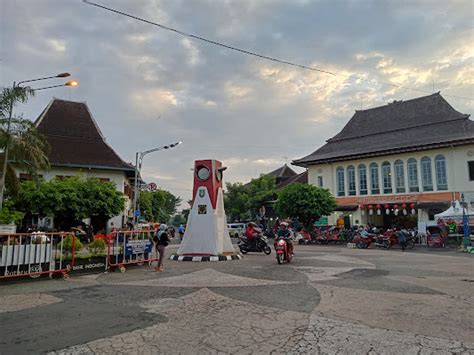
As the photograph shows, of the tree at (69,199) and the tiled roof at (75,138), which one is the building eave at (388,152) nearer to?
the tiled roof at (75,138)

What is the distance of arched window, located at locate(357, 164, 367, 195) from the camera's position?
33.9 metres

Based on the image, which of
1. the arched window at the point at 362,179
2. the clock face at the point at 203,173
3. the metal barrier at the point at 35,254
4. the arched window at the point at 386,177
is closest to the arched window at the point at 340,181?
the arched window at the point at 362,179

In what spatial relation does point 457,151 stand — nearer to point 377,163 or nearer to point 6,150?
point 377,163

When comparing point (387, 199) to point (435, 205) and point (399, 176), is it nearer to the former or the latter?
point (399, 176)

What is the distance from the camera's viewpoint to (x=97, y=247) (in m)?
11.0

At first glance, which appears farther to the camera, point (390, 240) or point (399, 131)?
point (399, 131)

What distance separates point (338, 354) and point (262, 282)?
4720 mm

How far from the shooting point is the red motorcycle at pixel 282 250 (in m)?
12.4

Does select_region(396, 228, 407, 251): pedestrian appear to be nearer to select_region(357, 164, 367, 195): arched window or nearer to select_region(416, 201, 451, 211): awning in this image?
select_region(416, 201, 451, 211): awning

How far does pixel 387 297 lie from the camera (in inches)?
276

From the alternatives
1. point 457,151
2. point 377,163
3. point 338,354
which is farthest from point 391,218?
point 338,354

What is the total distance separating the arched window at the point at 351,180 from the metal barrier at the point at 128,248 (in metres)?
26.2

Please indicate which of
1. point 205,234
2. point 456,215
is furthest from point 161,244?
point 456,215

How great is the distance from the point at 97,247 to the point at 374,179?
28078 millimetres
